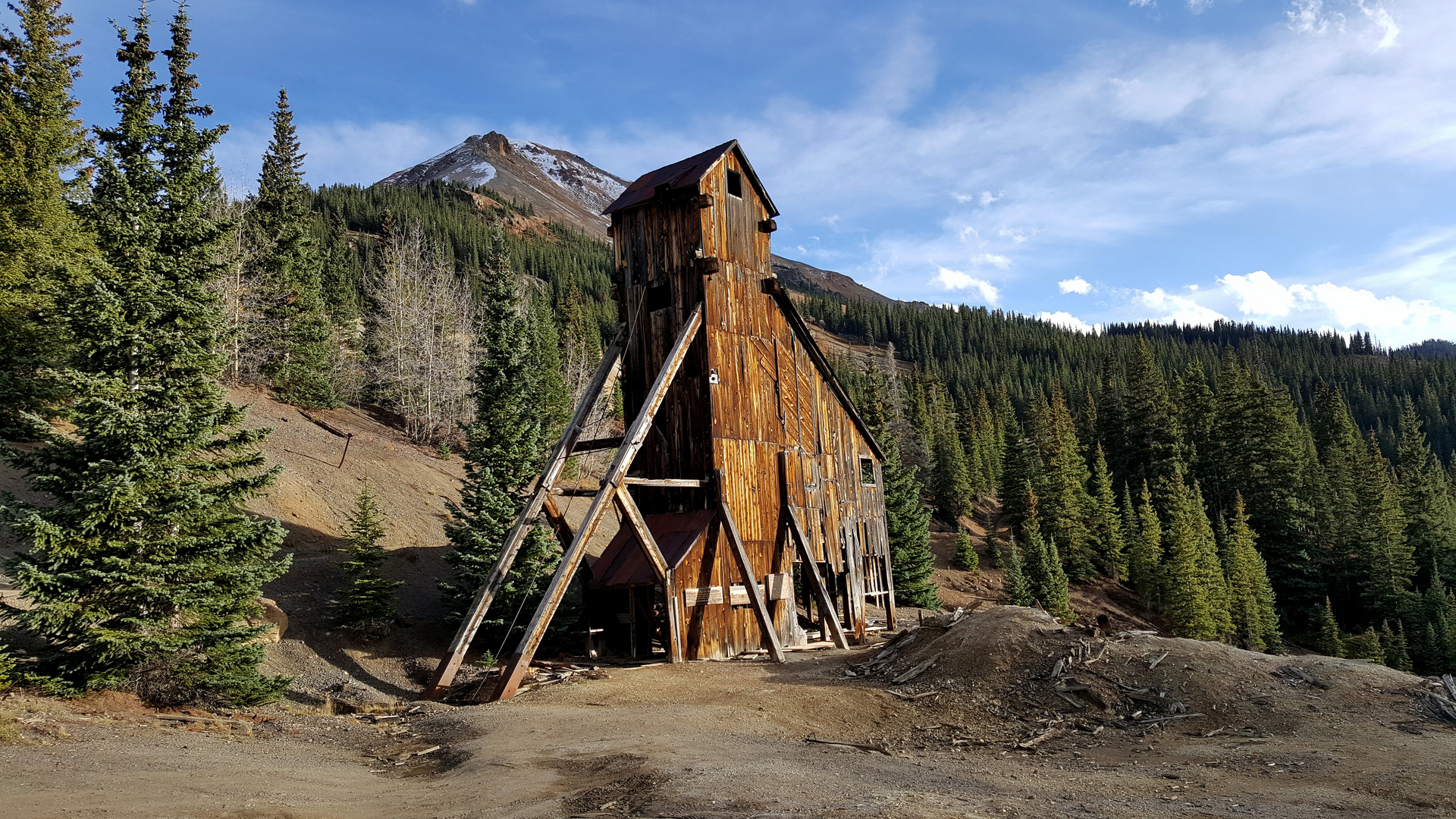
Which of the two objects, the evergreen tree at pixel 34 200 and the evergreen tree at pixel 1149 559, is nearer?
the evergreen tree at pixel 34 200

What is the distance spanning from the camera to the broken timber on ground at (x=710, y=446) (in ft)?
61.4

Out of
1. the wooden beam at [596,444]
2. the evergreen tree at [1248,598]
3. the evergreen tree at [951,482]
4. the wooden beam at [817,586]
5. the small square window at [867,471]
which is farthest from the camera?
the evergreen tree at [951,482]

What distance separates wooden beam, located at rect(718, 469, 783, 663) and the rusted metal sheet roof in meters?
0.39

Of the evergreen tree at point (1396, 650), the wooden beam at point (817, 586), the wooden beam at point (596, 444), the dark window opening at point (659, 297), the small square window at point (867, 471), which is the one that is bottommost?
the evergreen tree at point (1396, 650)

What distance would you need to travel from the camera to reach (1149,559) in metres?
57.5

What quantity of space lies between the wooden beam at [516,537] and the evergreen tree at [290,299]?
84.4 feet

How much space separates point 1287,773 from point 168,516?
15412 mm

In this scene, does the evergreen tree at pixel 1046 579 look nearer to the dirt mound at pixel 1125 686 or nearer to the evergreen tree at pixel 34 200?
the dirt mound at pixel 1125 686

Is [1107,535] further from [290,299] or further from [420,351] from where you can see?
[290,299]

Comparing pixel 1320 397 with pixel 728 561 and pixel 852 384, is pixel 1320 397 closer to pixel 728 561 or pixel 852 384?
pixel 852 384

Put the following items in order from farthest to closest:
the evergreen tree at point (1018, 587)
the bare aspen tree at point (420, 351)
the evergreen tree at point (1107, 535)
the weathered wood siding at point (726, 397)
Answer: the evergreen tree at point (1107, 535)
the evergreen tree at point (1018, 587)
the bare aspen tree at point (420, 351)
the weathered wood siding at point (726, 397)

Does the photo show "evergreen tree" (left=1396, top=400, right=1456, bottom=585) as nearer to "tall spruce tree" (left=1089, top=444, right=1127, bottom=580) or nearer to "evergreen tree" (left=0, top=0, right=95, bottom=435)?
"tall spruce tree" (left=1089, top=444, right=1127, bottom=580)

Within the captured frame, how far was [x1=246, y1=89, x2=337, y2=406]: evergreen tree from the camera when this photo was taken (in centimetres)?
4038

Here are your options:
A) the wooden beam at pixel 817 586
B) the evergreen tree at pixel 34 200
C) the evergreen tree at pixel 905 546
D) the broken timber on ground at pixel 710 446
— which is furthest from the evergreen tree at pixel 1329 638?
the evergreen tree at pixel 34 200
